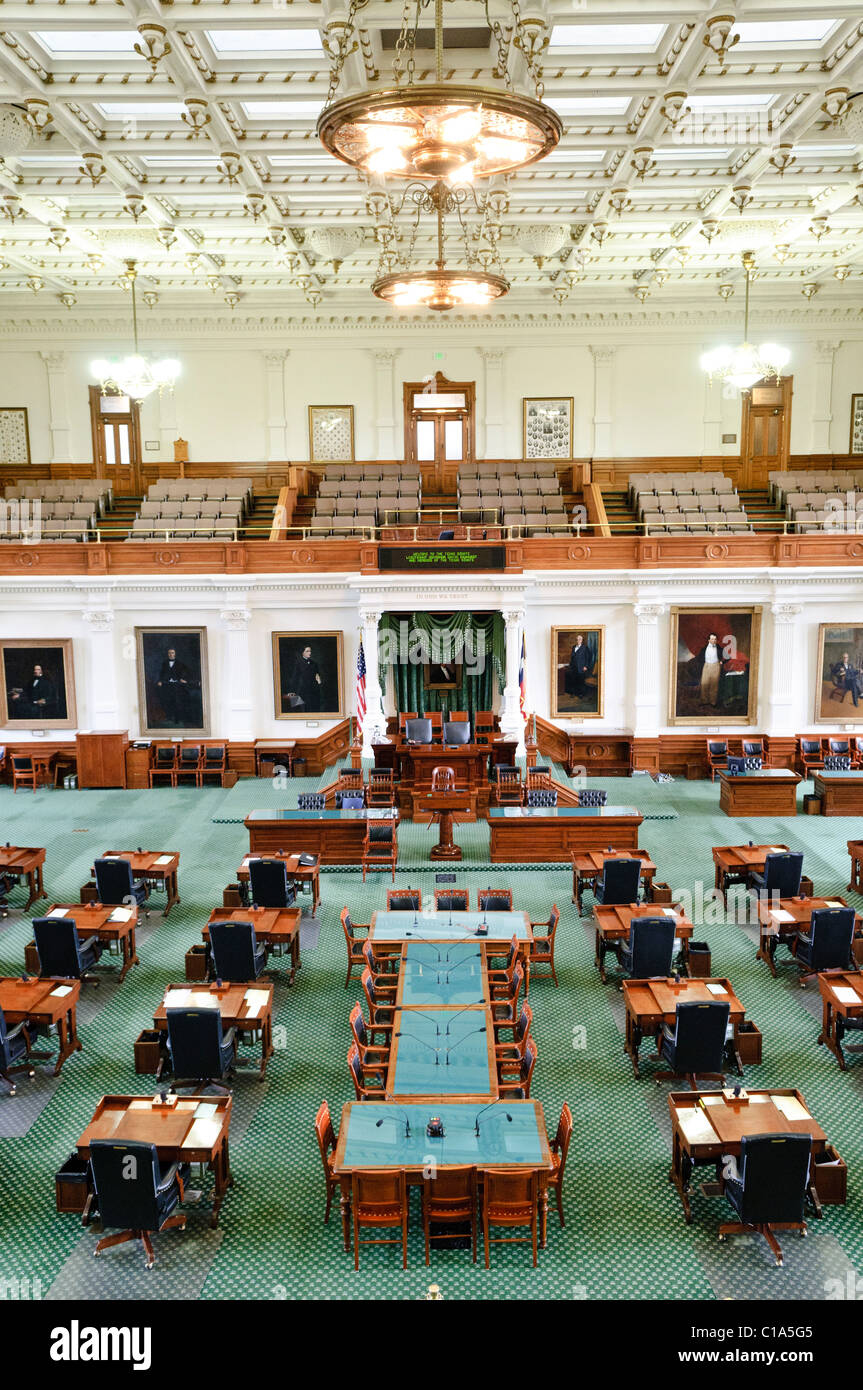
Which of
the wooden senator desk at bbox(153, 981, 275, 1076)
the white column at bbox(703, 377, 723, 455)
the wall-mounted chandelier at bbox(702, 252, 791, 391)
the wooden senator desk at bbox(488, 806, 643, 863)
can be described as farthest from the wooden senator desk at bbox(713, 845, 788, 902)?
the white column at bbox(703, 377, 723, 455)

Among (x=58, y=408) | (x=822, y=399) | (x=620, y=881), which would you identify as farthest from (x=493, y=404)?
(x=620, y=881)

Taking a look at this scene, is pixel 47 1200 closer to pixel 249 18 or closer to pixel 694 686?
pixel 249 18

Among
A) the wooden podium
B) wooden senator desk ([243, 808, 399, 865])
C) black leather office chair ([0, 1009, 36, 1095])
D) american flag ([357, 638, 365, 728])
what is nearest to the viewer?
black leather office chair ([0, 1009, 36, 1095])

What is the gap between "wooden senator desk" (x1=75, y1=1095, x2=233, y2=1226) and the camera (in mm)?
6977

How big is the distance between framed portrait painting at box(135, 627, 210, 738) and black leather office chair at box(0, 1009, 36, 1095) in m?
10.7

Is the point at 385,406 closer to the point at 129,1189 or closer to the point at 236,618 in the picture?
the point at 236,618

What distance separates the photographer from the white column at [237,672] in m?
18.9

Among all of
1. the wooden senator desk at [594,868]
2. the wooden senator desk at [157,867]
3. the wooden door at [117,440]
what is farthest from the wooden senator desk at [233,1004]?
the wooden door at [117,440]

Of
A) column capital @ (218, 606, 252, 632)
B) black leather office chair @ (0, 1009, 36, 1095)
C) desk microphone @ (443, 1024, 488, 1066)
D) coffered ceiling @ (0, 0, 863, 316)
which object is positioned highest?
coffered ceiling @ (0, 0, 863, 316)

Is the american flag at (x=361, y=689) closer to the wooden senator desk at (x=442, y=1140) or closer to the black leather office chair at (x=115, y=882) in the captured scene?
the black leather office chair at (x=115, y=882)

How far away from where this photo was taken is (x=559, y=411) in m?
23.0

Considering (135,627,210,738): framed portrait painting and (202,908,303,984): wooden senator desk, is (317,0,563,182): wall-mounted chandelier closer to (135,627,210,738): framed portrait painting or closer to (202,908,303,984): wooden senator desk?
(202,908,303,984): wooden senator desk

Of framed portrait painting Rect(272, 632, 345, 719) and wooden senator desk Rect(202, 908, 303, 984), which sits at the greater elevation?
framed portrait painting Rect(272, 632, 345, 719)

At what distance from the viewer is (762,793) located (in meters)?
16.4
